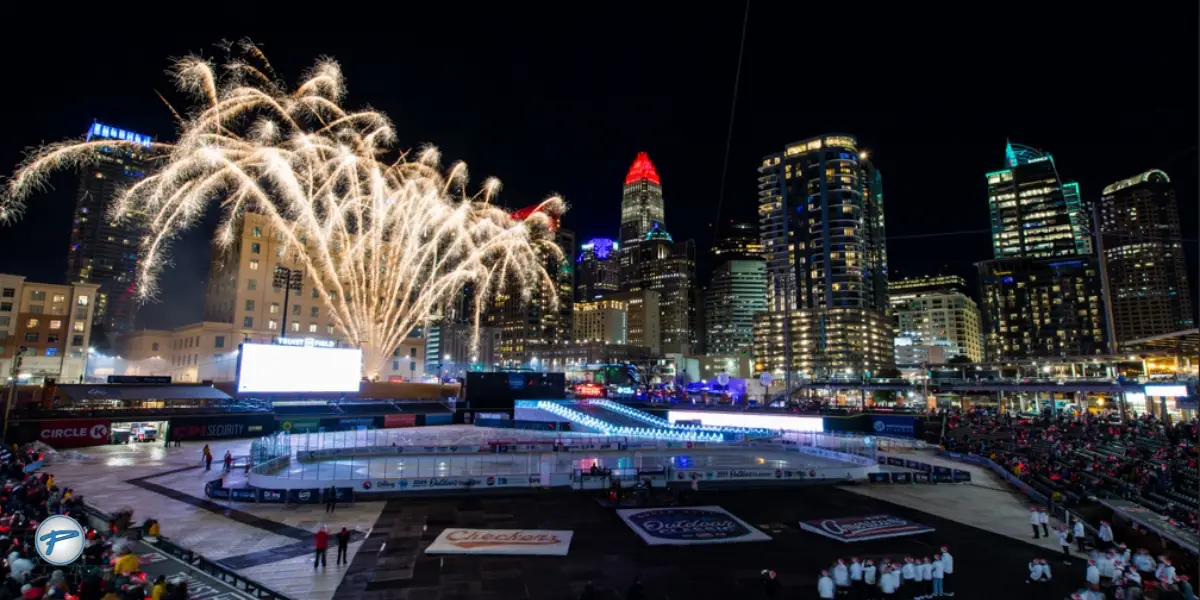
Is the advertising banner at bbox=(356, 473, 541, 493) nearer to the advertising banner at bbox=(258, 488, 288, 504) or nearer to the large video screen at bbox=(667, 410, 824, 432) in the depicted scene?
the advertising banner at bbox=(258, 488, 288, 504)

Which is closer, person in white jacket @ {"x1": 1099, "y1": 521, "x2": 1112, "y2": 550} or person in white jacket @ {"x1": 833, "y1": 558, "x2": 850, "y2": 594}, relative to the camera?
person in white jacket @ {"x1": 833, "y1": 558, "x2": 850, "y2": 594}

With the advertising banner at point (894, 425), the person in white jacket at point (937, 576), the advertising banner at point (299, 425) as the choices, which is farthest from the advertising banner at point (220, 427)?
the advertising banner at point (894, 425)

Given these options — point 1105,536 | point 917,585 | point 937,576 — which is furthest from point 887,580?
point 1105,536

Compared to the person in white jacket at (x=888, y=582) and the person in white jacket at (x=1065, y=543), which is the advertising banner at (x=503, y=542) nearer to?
the person in white jacket at (x=888, y=582)


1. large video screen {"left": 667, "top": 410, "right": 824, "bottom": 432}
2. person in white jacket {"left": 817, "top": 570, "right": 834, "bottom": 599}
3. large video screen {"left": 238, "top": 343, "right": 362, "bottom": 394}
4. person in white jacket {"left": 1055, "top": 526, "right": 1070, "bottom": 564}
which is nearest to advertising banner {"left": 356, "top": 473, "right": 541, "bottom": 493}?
person in white jacket {"left": 817, "top": 570, "right": 834, "bottom": 599}

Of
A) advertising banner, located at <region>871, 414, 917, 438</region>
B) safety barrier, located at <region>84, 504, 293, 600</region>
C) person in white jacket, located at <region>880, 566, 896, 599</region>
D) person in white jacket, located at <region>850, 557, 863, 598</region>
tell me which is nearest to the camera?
safety barrier, located at <region>84, 504, 293, 600</region>

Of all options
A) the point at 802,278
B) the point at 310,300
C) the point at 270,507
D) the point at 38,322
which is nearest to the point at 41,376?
the point at 38,322

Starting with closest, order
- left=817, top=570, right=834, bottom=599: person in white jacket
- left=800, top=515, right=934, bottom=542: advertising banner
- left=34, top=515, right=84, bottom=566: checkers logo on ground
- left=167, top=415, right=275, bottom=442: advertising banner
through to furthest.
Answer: left=34, top=515, right=84, bottom=566: checkers logo on ground < left=817, top=570, right=834, bottom=599: person in white jacket < left=800, top=515, right=934, bottom=542: advertising banner < left=167, top=415, right=275, bottom=442: advertising banner

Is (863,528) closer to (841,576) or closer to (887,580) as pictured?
(887,580)
